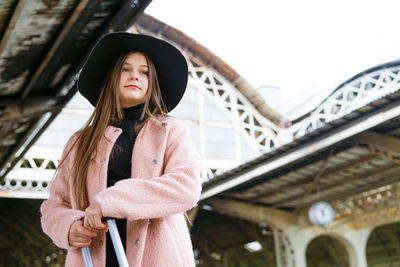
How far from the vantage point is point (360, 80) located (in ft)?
59.7

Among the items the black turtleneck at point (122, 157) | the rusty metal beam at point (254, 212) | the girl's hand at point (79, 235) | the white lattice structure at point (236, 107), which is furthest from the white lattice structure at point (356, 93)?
the girl's hand at point (79, 235)

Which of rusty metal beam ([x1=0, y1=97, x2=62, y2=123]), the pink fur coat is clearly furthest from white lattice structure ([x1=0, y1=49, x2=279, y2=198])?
the pink fur coat

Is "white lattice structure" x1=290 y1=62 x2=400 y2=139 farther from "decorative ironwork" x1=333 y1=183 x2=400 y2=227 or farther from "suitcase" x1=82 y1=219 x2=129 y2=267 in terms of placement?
"suitcase" x1=82 y1=219 x2=129 y2=267

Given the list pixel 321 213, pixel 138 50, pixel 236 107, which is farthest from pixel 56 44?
pixel 236 107

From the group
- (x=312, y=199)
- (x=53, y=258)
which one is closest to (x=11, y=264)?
(x=53, y=258)

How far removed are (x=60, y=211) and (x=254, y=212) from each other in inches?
485

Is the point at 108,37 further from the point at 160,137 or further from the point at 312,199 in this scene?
the point at 312,199

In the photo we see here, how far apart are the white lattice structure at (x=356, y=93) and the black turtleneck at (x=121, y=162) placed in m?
15.4

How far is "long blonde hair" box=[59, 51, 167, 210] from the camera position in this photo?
1734 mm

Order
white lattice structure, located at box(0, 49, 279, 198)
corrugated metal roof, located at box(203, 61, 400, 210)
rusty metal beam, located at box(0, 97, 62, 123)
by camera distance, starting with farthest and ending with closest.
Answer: white lattice structure, located at box(0, 49, 279, 198) → corrugated metal roof, located at box(203, 61, 400, 210) → rusty metal beam, located at box(0, 97, 62, 123)

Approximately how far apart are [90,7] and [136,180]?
5090mm

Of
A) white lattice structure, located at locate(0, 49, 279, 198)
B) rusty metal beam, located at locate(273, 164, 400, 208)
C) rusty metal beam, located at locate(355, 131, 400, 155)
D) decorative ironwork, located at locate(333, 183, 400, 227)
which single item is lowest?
decorative ironwork, located at locate(333, 183, 400, 227)

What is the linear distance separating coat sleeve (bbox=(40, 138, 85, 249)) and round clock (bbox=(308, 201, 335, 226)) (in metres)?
11.0

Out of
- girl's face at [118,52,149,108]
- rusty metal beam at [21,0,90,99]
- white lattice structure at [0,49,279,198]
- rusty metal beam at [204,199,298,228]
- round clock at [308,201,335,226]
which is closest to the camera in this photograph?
girl's face at [118,52,149,108]
